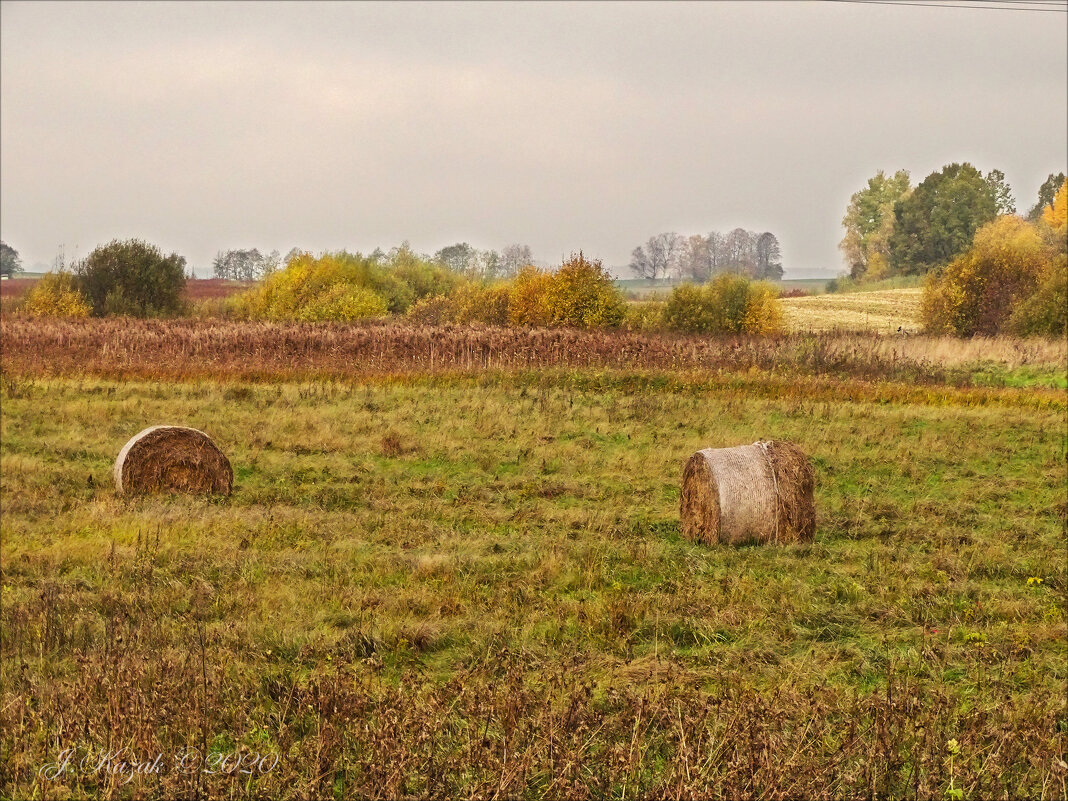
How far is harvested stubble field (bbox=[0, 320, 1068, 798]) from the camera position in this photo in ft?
15.9

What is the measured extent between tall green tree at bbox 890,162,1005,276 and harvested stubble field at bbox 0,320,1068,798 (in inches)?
1277

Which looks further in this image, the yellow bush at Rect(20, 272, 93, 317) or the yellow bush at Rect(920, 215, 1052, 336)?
the yellow bush at Rect(20, 272, 93, 317)

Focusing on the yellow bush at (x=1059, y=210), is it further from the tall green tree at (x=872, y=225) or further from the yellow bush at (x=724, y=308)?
the yellow bush at (x=724, y=308)

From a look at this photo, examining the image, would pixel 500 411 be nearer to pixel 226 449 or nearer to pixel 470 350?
pixel 226 449

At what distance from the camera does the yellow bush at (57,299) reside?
150ft

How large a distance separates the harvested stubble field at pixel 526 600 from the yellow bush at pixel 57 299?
82.7 feet

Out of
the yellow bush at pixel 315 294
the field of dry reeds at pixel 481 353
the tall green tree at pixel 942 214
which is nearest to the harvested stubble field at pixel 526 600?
the field of dry reeds at pixel 481 353

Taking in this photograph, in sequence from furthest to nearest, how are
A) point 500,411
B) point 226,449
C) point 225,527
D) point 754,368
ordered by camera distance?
point 754,368 → point 500,411 → point 226,449 → point 225,527

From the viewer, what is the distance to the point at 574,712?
501 cm

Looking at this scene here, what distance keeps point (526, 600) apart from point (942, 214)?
50.6m

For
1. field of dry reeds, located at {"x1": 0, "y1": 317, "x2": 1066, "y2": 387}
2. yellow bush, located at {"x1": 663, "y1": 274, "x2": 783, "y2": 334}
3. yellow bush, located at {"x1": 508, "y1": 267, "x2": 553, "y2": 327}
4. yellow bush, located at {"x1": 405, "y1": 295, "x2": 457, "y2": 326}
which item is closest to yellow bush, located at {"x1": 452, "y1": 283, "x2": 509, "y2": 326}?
yellow bush, located at {"x1": 405, "y1": 295, "x2": 457, "y2": 326}

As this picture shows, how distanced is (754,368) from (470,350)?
7.86m

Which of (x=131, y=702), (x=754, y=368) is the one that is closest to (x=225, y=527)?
(x=131, y=702)

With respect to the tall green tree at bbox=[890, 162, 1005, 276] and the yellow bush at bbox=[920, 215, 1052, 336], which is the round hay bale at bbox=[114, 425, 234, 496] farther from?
the tall green tree at bbox=[890, 162, 1005, 276]
